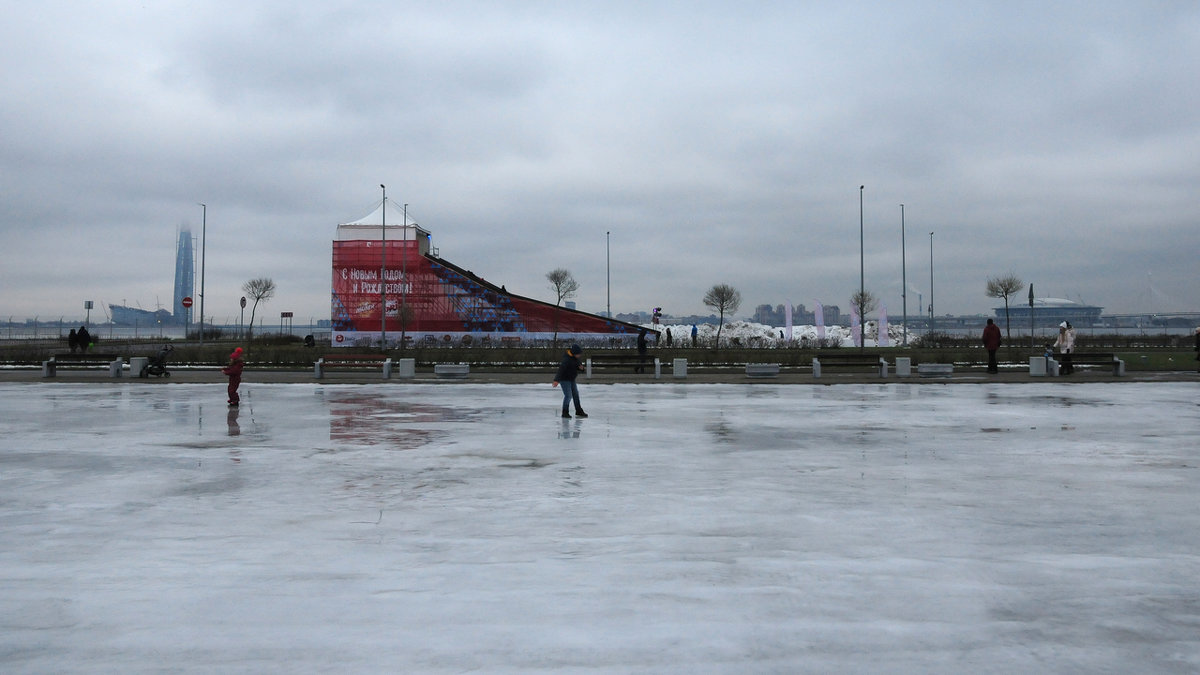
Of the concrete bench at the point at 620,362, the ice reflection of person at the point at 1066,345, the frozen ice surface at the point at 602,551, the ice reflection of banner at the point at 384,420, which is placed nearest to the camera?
the frozen ice surface at the point at 602,551

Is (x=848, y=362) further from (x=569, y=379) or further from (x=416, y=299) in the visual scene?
(x=416, y=299)

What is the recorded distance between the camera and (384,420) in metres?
14.6

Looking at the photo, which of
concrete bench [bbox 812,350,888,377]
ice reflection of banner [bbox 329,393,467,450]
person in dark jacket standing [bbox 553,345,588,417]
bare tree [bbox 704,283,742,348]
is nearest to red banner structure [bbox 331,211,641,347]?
bare tree [bbox 704,283,742,348]

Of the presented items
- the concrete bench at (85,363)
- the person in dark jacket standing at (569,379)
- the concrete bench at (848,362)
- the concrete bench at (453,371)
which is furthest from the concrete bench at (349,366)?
the concrete bench at (848,362)

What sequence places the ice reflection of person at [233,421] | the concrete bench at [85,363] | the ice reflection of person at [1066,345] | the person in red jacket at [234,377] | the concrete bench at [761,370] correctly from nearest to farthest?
the ice reflection of person at [233,421]
the person in red jacket at [234,377]
the ice reflection of person at [1066,345]
the concrete bench at [761,370]
the concrete bench at [85,363]

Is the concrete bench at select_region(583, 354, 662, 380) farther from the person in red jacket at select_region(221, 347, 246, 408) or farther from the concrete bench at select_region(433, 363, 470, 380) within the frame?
the person in red jacket at select_region(221, 347, 246, 408)

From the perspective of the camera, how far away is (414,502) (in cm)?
772

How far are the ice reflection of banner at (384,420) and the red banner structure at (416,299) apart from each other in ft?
170

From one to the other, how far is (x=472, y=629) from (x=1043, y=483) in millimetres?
6564

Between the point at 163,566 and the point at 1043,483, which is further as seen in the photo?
the point at 1043,483

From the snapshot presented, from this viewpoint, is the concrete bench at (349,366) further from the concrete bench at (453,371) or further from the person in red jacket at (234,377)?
the person in red jacket at (234,377)

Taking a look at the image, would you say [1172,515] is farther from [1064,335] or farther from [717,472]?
[1064,335]

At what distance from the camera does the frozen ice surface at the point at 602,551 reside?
14.1 ft

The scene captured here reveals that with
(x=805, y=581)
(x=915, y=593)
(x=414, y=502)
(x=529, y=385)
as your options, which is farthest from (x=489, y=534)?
(x=529, y=385)
